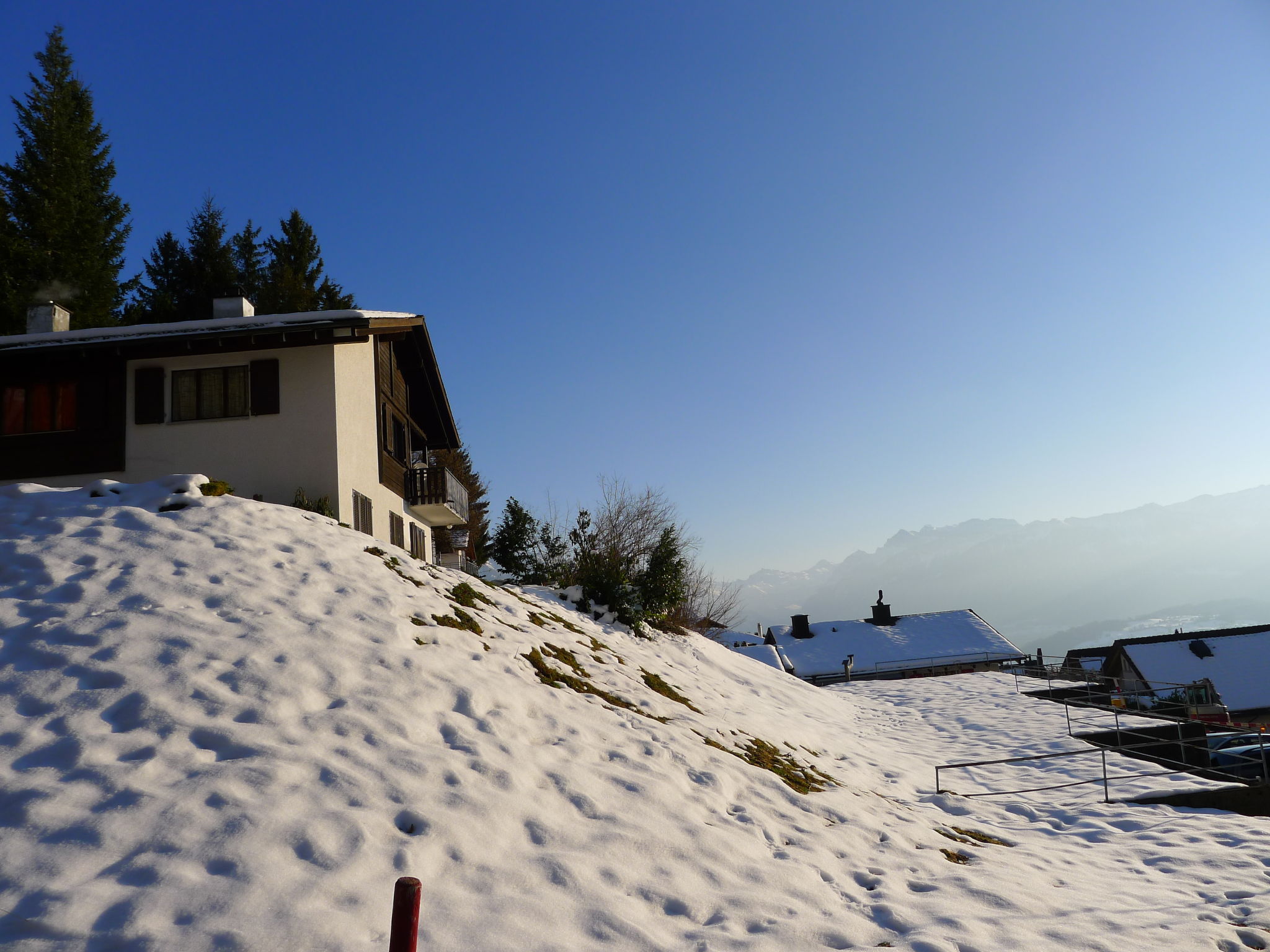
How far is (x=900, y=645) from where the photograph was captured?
53.9 m

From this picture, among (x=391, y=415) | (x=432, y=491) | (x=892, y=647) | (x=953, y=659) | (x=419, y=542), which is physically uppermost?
(x=391, y=415)

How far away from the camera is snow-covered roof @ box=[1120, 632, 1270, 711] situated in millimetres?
44938

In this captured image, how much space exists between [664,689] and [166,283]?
4239cm

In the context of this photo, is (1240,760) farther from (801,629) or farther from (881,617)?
(801,629)

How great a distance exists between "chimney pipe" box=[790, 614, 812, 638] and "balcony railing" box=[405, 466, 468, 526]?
39.3 m

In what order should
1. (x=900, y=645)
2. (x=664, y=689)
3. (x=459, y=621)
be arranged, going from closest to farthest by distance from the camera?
(x=459, y=621) < (x=664, y=689) < (x=900, y=645)

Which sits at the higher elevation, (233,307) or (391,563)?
(233,307)

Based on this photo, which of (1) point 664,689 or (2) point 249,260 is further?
(2) point 249,260

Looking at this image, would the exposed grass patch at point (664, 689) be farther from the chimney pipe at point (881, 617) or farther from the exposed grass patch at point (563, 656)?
the chimney pipe at point (881, 617)

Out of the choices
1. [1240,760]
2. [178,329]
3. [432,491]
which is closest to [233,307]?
[178,329]

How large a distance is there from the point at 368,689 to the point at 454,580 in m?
5.89

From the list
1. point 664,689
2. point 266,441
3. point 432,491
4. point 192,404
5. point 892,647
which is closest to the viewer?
point 664,689

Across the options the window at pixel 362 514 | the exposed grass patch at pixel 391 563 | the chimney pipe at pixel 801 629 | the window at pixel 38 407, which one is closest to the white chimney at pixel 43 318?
the window at pixel 38 407

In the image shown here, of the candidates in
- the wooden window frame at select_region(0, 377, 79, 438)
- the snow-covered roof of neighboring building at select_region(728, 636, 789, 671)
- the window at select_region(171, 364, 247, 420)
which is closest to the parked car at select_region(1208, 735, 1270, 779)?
the snow-covered roof of neighboring building at select_region(728, 636, 789, 671)
